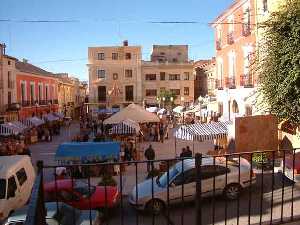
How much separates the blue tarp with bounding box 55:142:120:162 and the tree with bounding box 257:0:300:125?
251 inches

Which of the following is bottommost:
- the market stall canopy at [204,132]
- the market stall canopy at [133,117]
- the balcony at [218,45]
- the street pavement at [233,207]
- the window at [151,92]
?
the street pavement at [233,207]

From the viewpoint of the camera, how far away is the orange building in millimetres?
39656

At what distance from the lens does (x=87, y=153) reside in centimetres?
1703

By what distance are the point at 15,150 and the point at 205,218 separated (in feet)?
49.4

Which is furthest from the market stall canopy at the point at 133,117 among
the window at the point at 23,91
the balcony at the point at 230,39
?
the window at the point at 23,91

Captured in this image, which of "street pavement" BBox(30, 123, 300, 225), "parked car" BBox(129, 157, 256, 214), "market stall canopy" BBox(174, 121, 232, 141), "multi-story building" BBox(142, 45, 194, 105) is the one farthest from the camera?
"multi-story building" BBox(142, 45, 194, 105)

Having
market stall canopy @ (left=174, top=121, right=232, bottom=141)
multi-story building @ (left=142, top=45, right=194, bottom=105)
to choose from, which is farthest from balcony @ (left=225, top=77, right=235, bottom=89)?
multi-story building @ (left=142, top=45, right=194, bottom=105)

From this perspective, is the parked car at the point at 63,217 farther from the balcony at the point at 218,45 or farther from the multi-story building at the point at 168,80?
the multi-story building at the point at 168,80

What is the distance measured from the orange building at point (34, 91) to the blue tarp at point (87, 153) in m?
22.9

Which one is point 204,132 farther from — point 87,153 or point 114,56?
point 114,56

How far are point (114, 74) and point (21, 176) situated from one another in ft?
147

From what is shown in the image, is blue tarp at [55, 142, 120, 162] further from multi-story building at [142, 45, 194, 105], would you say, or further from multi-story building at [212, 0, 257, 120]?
multi-story building at [142, 45, 194, 105]

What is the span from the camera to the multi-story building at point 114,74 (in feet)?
187

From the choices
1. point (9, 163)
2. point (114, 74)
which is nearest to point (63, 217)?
point (9, 163)
